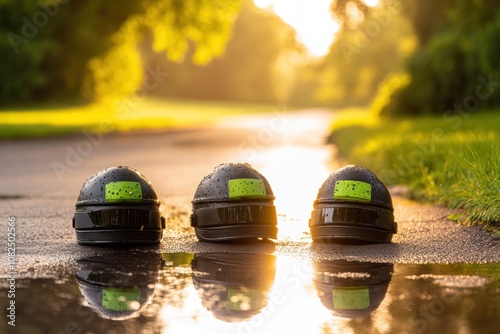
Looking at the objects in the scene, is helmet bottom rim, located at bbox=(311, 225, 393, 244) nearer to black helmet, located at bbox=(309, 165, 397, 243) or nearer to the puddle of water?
black helmet, located at bbox=(309, 165, 397, 243)

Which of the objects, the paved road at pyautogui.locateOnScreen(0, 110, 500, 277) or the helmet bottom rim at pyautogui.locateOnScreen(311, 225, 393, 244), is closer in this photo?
the paved road at pyautogui.locateOnScreen(0, 110, 500, 277)

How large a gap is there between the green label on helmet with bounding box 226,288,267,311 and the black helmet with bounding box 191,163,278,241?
7.27 feet

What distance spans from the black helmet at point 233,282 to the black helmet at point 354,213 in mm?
879

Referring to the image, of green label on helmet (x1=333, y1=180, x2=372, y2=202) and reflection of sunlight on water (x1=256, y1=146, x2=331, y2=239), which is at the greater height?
reflection of sunlight on water (x1=256, y1=146, x2=331, y2=239)

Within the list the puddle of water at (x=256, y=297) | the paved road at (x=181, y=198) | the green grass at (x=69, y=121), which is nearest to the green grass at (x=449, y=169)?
the paved road at (x=181, y=198)

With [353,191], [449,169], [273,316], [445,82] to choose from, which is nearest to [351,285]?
[273,316]

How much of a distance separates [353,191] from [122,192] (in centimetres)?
203

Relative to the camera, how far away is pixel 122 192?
832cm

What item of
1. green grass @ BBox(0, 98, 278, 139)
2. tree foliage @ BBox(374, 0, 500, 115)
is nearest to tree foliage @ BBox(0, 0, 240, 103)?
green grass @ BBox(0, 98, 278, 139)

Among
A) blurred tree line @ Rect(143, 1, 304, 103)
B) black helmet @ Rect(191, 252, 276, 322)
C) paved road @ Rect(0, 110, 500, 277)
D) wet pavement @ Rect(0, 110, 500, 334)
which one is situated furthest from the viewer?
blurred tree line @ Rect(143, 1, 304, 103)

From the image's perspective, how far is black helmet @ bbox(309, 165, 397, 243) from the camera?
8.34 m

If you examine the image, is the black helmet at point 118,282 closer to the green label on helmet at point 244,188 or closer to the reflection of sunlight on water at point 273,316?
the reflection of sunlight on water at point 273,316

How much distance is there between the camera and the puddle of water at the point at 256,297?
5.12m

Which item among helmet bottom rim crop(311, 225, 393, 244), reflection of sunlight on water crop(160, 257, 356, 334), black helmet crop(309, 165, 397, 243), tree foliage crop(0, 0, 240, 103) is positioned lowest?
reflection of sunlight on water crop(160, 257, 356, 334)
